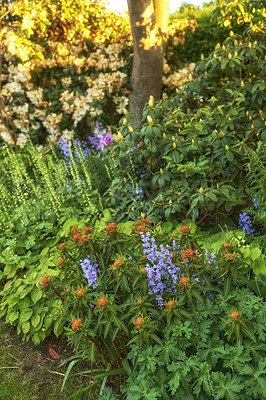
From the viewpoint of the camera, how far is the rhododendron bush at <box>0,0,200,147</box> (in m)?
5.79

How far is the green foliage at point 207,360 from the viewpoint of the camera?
5.73ft

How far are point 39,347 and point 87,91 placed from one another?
4.09 m

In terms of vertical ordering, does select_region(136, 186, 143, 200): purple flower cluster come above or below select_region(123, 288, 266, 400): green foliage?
above

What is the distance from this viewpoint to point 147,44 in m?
4.97

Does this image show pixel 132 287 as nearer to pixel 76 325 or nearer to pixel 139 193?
pixel 76 325

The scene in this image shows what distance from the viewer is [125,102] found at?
5777mm

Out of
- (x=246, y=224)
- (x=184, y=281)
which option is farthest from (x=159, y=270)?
(x=246, y=224)

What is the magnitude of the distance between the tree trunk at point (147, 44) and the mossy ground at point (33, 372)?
3.46 meters

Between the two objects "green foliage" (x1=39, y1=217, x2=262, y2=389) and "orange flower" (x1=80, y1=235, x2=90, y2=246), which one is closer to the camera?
"green foliage" (x1=39, y1=217, x2=262, y2=389)

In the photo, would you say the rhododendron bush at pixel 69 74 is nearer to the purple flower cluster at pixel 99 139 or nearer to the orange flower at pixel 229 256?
the purple flower cluster at pixel 99 139

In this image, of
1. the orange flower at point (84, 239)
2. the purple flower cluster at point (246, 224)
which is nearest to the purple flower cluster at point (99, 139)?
the purple flower cluster at point (246, 224)

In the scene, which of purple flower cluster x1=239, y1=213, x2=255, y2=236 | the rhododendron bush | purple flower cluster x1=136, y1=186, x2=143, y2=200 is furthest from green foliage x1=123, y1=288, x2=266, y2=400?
the rhododendron bush

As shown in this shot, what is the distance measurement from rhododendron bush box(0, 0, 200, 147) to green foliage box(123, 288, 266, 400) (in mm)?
4363

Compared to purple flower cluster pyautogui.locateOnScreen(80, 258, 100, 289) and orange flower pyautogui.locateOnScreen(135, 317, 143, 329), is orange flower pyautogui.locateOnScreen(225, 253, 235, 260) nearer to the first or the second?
orange flower pyautogui.locateOnScreen(135, 317, 143, 329)
